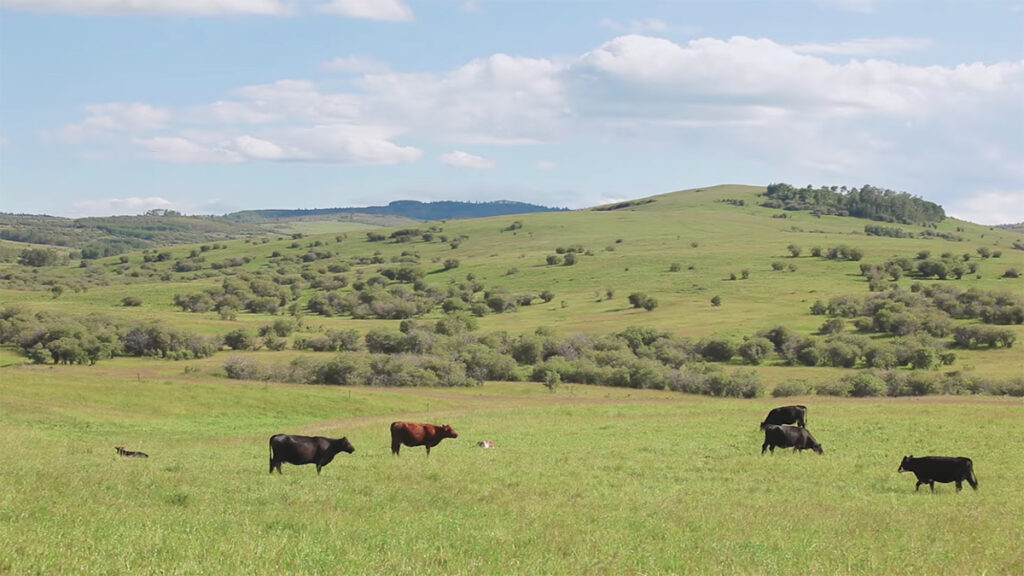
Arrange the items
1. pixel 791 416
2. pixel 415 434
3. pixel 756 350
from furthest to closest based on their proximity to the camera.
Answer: pixel 756 350 → pixel 791 416 → pixel 415 434

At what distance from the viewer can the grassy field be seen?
436 inches

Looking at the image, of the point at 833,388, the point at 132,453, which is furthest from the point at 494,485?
the point at 833,388

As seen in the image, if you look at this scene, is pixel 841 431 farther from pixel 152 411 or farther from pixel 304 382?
pixel 304 382

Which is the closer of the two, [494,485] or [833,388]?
[494,485]

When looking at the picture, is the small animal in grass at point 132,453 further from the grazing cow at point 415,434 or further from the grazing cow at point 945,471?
the grazing cow at point 945,471

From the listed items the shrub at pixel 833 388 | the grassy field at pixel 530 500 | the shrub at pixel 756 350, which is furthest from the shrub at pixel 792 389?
the grassy field at pixel 530 500

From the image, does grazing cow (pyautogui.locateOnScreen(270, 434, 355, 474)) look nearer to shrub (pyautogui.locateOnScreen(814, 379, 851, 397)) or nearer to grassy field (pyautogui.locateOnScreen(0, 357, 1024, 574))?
grassy field (pyautogui.locateOnScreen(0, 357, 1024, 574))

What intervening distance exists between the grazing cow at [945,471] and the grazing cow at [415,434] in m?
14.0

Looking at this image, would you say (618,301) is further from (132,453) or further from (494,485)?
(494,485)

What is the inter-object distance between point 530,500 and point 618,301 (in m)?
102

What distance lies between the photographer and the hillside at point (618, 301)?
7781 cm

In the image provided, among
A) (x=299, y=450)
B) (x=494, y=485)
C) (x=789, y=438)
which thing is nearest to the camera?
(x=494, y=485)

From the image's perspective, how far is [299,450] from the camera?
74.3 feet

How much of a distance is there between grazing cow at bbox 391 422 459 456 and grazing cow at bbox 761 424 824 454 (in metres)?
10.4
